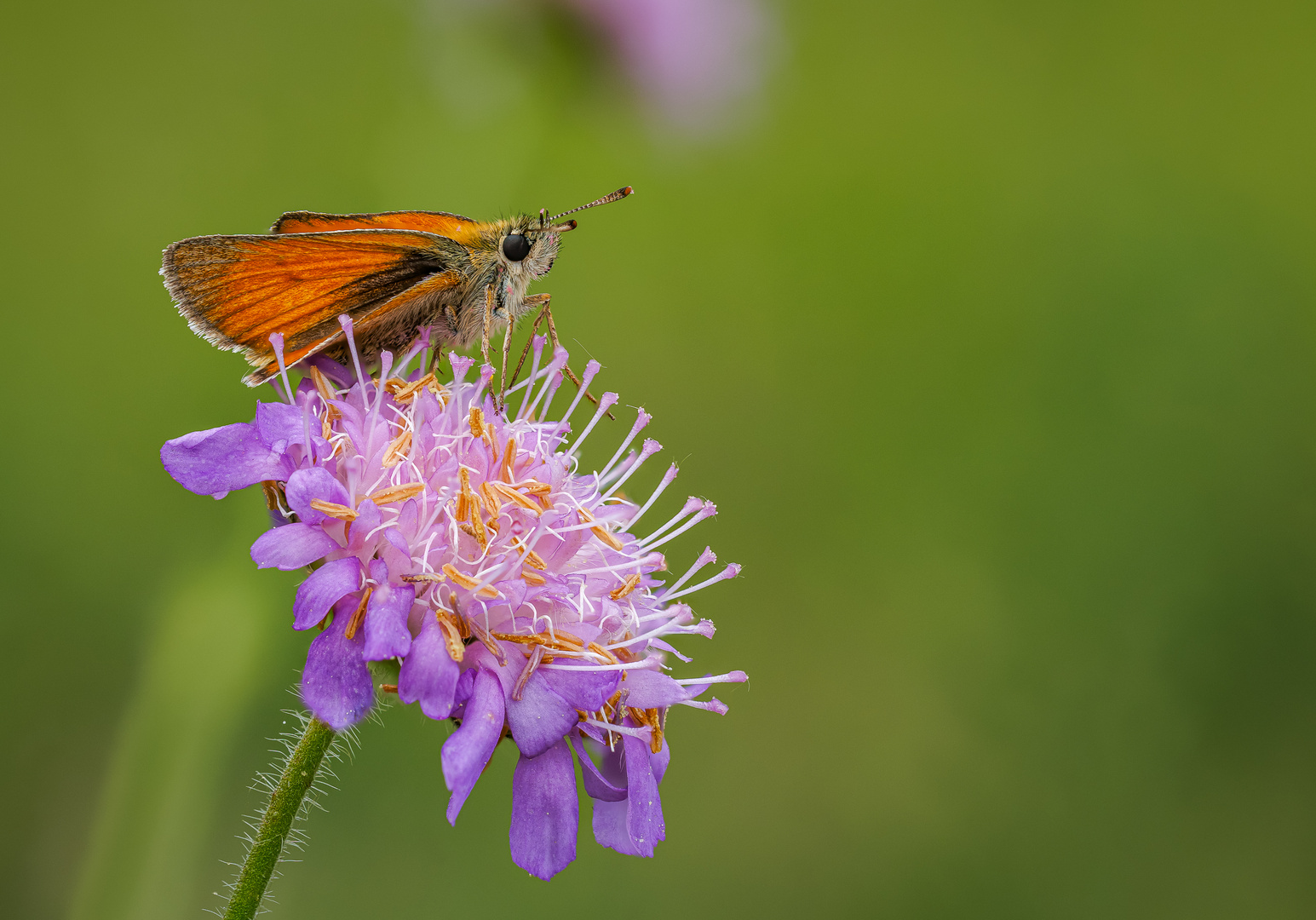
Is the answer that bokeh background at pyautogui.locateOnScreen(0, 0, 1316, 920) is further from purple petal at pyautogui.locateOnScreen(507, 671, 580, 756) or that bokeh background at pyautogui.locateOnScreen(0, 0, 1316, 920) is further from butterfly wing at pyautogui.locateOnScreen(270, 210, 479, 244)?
purple petal at pyautogui.locateOnScreen(507, 671, 580, 756)

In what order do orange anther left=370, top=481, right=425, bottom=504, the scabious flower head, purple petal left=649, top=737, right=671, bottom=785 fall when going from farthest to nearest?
purple petal left=649, top=737, right=671, bottom=785 < orange anther left=370, top=481, right=425, bottom=504 < the scabious flower head

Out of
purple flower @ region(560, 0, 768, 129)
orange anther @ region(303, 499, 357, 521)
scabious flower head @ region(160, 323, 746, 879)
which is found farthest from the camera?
purple flower @ region(560, 0, 768, 129)

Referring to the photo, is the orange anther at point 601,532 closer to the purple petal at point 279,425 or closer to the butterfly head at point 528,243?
the purple petal at point 279,425

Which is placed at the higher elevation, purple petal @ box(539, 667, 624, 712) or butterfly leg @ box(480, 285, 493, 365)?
butterfly leg @ box(480, 285, 493, 365)

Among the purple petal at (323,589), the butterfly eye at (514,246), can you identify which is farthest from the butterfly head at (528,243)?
the purple petal at (323,589)

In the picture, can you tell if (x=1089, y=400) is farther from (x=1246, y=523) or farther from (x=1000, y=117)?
(x=1000, y=117)

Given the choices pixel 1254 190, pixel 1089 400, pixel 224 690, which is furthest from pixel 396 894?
pixel 1254 190

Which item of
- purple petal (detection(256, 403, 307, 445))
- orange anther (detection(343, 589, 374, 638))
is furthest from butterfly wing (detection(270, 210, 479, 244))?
orange anther (detection(343, 589, 374, 638))
